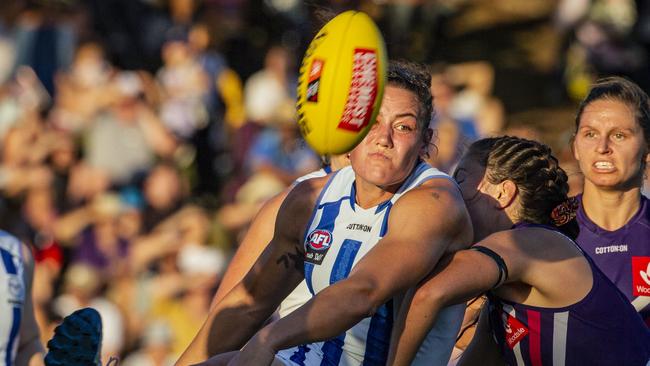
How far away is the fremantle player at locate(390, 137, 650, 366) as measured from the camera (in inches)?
143

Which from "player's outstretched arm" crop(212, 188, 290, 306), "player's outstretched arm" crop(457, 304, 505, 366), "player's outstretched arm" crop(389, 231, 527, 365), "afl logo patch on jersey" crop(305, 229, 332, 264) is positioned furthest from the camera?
"player's outstretched arm" crop(212, 188, 290, 306)

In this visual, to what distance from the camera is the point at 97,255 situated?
909 cm

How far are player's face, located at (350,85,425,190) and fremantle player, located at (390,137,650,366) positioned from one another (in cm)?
35

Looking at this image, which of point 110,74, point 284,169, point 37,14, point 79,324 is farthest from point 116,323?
point 79,324

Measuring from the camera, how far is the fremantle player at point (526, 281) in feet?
11.9

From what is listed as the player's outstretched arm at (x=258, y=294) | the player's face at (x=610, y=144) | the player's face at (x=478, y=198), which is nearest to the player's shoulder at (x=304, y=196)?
the player's outstretched arm at (x=258, y=294)

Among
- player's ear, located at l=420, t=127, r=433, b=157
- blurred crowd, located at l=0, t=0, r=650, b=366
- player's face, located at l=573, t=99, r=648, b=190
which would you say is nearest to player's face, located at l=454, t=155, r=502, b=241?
player's ear, located at l=420, t=127, r=433, b=157

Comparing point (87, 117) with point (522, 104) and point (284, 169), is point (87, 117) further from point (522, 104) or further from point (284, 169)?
point (522, 104)

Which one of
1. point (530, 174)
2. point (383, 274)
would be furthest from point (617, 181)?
point (383, 274)

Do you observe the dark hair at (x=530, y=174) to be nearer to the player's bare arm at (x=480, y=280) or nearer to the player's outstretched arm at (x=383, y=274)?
the player's bare arm at (x=480, y=280)

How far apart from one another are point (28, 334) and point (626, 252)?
8.31 feet

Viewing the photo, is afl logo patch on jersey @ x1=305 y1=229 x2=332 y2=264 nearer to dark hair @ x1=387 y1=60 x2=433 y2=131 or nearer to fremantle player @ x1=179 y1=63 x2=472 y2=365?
fremantle player @ x1=179 y1=63 x2=472 y2=365

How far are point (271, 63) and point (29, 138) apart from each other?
2.22m

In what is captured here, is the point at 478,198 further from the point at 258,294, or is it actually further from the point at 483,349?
the point at 258,294
